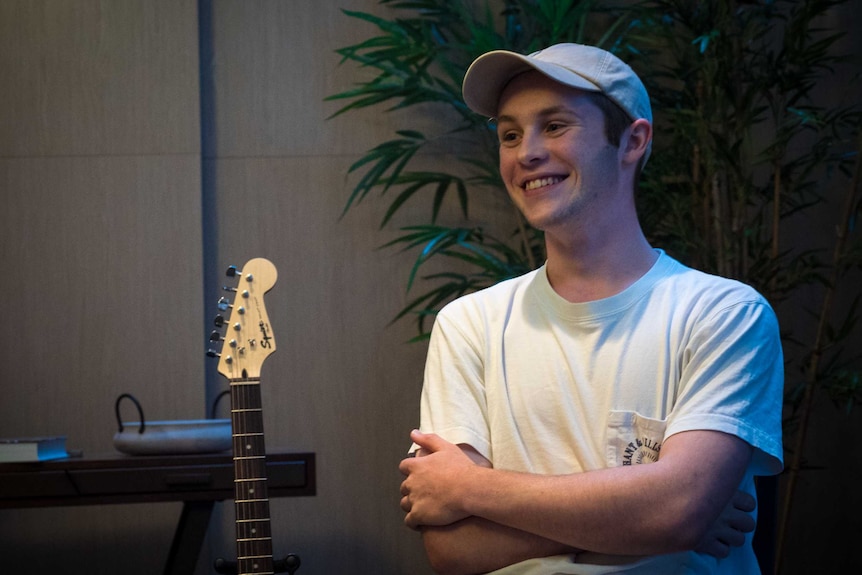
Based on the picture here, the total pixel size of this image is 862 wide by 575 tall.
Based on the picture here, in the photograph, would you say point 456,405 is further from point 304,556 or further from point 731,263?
point 304,556

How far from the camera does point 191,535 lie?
9.81 ft

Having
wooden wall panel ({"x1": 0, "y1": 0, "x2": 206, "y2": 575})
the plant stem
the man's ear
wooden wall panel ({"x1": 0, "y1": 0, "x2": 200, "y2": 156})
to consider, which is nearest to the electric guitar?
the man's ear

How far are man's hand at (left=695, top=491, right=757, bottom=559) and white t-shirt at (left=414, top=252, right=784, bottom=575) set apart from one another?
0.06ft

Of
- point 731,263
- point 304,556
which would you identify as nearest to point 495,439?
point 731,263

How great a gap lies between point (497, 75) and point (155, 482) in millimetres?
1827

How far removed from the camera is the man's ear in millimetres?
1594

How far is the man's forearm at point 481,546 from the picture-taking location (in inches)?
53.6

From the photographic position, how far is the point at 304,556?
3824 millimetres

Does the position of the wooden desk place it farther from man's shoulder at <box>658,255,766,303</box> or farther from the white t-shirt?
man's shoulder at <box>658,255,766,303</box>

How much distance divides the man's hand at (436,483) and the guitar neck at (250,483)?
57 centimetres

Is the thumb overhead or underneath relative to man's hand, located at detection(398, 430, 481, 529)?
overhead

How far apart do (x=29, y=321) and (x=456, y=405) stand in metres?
2.52

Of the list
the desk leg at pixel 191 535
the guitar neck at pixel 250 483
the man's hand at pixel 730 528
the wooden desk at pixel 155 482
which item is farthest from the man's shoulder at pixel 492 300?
the desk leg at pixel 191 535

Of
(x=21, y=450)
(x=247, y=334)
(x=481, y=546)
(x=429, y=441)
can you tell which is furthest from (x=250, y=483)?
(x=21, y=450)
